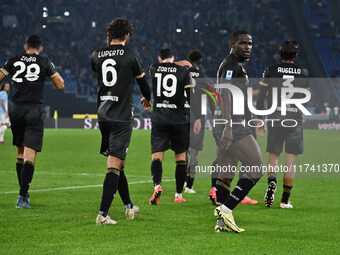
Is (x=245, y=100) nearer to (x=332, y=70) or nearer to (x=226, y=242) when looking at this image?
(x=226, y=242)

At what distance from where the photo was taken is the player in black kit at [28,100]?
834cm

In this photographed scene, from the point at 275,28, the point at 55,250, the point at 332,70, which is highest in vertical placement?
the point at 275,28

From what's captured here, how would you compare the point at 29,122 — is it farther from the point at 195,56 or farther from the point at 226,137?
the point at 226,137

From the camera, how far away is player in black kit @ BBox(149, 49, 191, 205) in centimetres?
915

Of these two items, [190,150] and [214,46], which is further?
[214,46]

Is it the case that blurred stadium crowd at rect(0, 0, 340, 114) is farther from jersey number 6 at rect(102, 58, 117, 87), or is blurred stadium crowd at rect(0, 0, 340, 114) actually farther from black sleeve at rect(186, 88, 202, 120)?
jersey number 6 at rect(102, 58, 117, 87)

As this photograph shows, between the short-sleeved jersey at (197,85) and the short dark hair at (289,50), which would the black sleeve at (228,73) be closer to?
the short dark hair at (289,50)

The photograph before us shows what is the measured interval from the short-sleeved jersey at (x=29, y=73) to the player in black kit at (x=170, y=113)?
1.68 metres

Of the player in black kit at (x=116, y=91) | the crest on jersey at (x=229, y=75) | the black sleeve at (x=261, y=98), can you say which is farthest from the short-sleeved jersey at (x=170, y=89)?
the crest on jersey at (x=229, y=75)

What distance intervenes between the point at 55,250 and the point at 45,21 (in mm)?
40175

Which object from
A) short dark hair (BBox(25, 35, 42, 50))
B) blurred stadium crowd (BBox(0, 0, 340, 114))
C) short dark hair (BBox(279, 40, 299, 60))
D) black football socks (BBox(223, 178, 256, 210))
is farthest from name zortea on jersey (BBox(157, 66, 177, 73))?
blurred stadium crowd (BBox(0, 0, 340, 114))

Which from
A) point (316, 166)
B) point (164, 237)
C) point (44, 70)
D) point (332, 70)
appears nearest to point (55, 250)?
point (164, 237)

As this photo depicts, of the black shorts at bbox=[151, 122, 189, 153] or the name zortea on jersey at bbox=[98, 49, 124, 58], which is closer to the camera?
the name zortea on jersey at bbox=[98, 49, 124, 58]

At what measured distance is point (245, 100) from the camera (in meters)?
7.18
